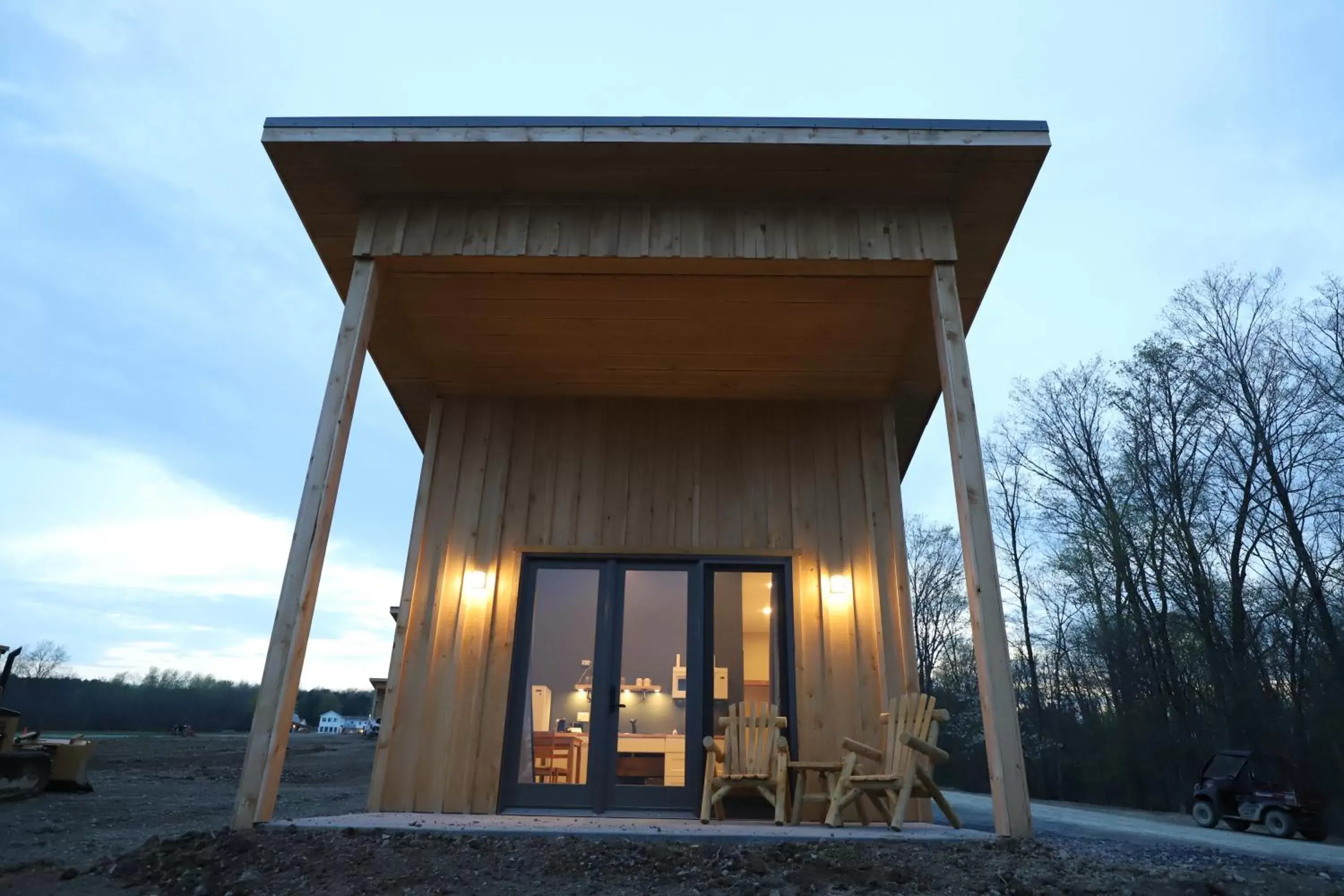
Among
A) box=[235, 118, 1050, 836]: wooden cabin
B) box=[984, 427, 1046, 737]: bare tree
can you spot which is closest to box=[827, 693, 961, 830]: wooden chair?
box=[235, 118, 1050, 836]: wooden cabin

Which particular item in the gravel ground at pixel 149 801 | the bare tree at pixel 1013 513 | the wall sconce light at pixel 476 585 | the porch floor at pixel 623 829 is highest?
the bare tree at pixel 1013 513

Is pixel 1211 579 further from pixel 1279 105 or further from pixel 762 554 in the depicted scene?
pixel 1279 105

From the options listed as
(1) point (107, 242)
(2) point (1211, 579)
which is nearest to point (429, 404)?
(2) point (1211, 579)

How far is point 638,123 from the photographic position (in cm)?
399

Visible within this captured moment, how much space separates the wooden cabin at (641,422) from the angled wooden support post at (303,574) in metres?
0.02

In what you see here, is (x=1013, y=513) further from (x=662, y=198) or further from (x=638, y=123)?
(x=638, y=123)

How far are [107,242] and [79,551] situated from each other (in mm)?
25957

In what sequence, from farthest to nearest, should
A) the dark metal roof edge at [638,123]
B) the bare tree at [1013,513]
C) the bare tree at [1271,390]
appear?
the bare tree at [1013,513] < the bare tree at [1271,390] < the dark metal roof edge at [638,123]

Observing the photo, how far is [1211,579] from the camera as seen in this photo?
1264 cm

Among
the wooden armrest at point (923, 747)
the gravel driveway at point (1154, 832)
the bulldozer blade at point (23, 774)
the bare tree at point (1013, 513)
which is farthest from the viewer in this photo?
the bare tree at point (1013, 513)

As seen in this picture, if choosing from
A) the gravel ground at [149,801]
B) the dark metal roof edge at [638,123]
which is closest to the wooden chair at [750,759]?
the gravel ground at [149,801]

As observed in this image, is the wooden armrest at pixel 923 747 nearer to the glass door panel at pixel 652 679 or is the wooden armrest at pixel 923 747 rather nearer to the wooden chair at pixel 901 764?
the wooden chair at pixel 901 764

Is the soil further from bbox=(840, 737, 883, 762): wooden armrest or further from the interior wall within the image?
the interior wall

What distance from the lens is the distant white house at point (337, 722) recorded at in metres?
47.7
